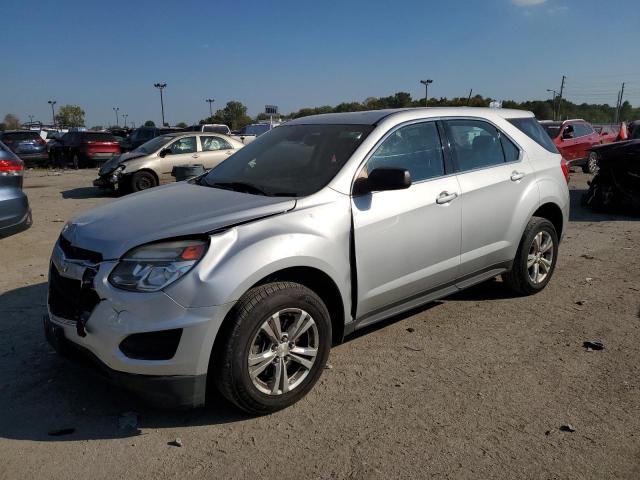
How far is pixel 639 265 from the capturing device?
6191 millimetres

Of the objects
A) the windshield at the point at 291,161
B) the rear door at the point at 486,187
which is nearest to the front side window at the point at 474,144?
the rear door at the point at 486,187

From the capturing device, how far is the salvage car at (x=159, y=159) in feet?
40.6

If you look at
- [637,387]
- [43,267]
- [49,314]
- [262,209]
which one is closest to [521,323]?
[637,387]

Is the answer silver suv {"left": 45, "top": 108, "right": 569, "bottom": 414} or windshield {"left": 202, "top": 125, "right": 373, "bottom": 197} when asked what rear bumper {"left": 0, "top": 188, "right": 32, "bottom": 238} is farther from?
windshield {"left": 202, "top": 125, "right": 373, "bottom": 197}

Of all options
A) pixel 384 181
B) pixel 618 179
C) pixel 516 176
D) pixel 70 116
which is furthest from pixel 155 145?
pixel 70 116

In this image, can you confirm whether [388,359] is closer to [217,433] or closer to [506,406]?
[506,406]

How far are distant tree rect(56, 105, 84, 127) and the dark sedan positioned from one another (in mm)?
109041

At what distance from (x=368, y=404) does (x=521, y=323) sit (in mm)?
1901

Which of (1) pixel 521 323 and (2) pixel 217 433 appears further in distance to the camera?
(1) pixel 521 323

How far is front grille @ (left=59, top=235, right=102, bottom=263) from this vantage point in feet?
9.69

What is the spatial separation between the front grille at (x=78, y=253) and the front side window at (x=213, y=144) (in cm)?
1021

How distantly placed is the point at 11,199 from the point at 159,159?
6890 millimetres

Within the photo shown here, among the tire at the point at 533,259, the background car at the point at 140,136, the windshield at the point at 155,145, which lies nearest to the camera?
the tire at the point at 533,259

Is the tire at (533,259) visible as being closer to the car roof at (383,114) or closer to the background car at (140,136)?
the car roof at (383,114)
